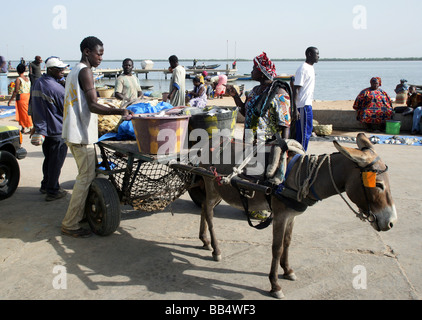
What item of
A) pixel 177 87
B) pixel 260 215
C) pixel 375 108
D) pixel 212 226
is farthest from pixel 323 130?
pixel 212 226

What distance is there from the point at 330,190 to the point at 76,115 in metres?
3.02

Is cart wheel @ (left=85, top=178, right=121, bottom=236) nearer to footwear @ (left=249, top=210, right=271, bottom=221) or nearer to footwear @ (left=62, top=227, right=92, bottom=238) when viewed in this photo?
footwear @ (left=62, top=227, right=92, bottom=238)

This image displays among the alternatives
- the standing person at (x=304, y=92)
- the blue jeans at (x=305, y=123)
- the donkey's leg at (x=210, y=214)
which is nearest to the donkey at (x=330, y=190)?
the donkey's leg at (x=210, y=214)

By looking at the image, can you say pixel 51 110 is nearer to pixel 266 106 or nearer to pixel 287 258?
pixel 266 106

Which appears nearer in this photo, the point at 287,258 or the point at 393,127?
the point at 287,258

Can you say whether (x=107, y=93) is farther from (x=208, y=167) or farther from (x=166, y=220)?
(x=208, y=167)

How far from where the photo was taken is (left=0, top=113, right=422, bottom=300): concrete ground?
364cm

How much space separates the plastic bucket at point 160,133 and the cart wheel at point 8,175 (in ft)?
10.1

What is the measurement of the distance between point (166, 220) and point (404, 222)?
10.9ft

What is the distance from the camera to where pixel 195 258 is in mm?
4344

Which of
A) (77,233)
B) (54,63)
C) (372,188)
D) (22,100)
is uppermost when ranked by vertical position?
(54,63)

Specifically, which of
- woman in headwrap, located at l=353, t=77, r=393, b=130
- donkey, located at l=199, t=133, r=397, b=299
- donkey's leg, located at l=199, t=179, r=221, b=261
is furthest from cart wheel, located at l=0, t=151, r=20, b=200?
woman in headwrap, located at l=353, t=77, r=393, b=130

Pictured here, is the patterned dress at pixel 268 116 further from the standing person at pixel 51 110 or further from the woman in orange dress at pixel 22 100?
the woman in orange dress at pixel 22 100
